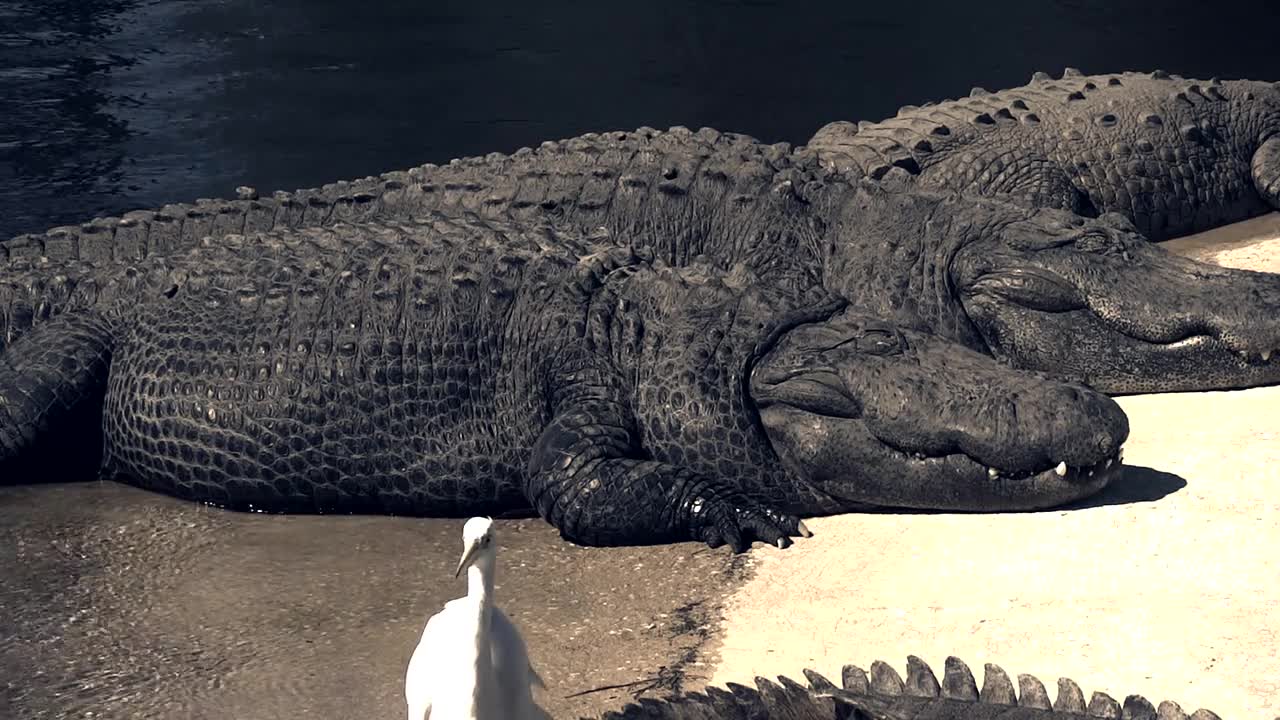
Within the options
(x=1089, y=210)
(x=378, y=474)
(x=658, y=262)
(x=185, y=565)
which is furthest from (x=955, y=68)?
(x=185, y=565)

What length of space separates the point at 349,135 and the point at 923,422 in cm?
675

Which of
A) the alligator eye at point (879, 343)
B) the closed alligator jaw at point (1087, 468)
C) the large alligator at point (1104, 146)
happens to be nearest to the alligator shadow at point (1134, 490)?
the closed alligator jaw at point (1087, 468)

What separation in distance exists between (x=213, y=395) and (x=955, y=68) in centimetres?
832

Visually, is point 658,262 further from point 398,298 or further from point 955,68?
point 955,68

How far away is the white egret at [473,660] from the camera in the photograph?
3785 mm

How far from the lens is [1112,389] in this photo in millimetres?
7164

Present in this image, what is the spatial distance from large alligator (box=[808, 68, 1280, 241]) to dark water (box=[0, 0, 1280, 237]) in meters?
2.08

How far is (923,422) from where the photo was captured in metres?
6.00

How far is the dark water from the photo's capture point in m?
11.3

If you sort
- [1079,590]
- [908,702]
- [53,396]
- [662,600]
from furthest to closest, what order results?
[53,396], [662,600], [1079,590], [908,702]

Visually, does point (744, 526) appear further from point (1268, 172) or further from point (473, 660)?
point (1268, 172)

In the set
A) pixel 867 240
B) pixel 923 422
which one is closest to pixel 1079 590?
pixel 923 422

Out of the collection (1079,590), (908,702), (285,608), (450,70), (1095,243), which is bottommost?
(285,608)

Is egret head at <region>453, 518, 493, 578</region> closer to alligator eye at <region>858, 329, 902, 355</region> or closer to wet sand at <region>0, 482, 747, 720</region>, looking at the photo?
wet sand at <region>0, 482, 747, 720</region>
